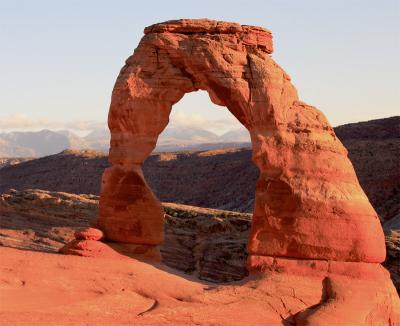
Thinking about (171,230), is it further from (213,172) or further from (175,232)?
(213,172)

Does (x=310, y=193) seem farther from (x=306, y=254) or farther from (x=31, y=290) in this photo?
(x=31, y=290)

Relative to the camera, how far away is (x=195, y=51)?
16.5 meters

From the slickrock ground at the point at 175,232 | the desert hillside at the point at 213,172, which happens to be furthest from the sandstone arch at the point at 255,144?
the desert hillside at the point at 213,172

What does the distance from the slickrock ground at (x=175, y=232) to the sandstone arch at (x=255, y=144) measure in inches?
253

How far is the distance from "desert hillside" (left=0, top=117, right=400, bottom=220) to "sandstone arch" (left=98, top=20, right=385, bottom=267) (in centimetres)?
3329

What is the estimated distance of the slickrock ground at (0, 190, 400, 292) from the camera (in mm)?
25750

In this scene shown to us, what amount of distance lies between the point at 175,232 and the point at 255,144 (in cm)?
1705

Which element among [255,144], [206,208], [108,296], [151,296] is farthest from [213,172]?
[108,296]

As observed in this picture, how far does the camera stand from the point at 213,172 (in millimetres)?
73375

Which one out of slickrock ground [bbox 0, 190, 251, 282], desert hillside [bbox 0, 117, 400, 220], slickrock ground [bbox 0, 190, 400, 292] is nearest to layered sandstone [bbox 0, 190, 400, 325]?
slickrock ground [bbox 0, 190, 400, 292]

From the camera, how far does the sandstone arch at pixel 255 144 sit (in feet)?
50.5

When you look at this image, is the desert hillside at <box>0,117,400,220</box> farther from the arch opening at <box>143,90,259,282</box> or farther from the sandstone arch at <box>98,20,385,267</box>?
the sandstone arch at <box>98,20,385,267</box>

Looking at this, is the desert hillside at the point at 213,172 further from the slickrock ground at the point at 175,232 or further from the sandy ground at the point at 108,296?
the sandy ground at the point at 108,296

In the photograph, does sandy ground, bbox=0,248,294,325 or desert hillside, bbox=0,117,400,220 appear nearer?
sandy ground, bbox=0,248,294,325
